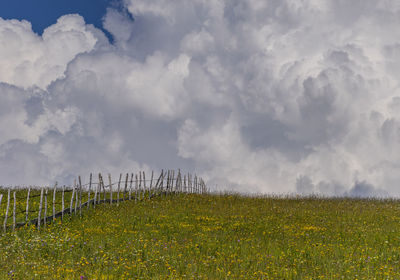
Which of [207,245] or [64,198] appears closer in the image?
[207,245]

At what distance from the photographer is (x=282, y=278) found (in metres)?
12.2

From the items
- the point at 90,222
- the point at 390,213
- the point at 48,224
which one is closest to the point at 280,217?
the point at 390,213

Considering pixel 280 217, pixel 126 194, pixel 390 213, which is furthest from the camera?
pixel 126 194

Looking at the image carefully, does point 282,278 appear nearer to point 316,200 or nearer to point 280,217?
point 280,217

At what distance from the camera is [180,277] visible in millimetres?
12000

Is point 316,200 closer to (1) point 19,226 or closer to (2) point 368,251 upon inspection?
(2) point 368,251

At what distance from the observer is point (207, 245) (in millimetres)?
16531

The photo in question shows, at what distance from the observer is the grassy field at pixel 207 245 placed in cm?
1270

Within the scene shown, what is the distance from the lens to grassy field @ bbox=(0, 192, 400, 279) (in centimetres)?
1270

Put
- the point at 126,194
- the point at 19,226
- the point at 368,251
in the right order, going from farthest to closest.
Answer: the point at 126,194 → the point at 19,226 → the point at 368,251

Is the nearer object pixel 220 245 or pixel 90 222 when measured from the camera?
pixel 220 245

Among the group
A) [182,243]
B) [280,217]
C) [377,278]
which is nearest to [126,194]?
[280,217]

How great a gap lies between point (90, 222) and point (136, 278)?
11661 millimetres

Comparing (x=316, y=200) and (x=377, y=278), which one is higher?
(x=316, y=200)
